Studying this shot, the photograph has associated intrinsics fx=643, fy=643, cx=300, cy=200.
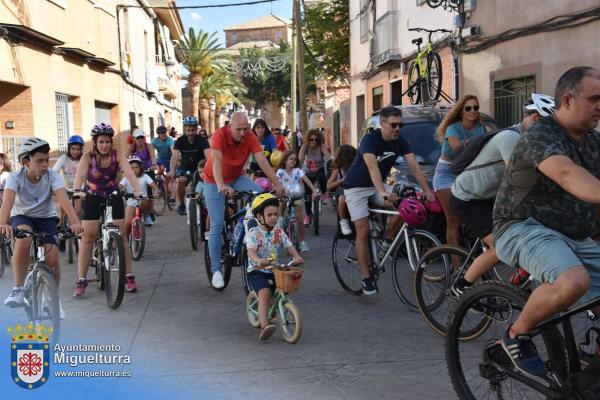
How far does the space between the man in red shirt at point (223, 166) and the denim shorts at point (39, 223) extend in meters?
1.65

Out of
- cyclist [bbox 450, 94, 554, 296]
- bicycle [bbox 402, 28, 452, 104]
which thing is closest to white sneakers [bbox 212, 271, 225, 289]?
cyclist [bbox 450, 94, 554, 296]

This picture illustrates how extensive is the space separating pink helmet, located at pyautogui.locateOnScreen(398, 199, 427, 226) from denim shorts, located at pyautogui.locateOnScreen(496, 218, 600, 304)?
6.96ft

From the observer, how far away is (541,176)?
3182mm

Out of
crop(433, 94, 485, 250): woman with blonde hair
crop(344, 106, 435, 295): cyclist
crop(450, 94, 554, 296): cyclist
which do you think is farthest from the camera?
crop(433, 94, 485, 250): woman with blonde hair

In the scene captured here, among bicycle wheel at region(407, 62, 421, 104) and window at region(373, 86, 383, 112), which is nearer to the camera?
bicycle wheel at region(407, 62, 421, 104)

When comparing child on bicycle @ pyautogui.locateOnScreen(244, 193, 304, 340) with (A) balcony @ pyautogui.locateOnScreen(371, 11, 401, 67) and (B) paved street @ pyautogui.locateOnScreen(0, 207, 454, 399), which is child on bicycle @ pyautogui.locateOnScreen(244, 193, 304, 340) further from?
(A) balcony @ pyautogui.locateOnScreen(371, 11, 401, 67)

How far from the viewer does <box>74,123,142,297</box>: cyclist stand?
663 cm

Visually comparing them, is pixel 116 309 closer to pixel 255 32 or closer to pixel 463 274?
pixel 463 274

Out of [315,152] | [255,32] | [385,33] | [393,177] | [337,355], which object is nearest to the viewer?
[337,355]

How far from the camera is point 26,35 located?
1423 centimetres

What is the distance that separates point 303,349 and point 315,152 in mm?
6950

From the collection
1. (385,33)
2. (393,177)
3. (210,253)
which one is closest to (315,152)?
(393,177)

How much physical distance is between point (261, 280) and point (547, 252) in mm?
2663

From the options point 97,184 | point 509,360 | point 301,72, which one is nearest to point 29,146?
point 97,184
